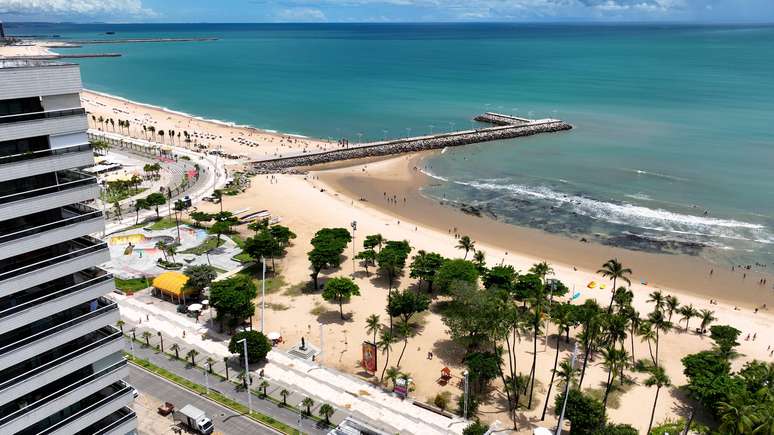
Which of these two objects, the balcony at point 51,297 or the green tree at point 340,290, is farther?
the green tree at point 340,290

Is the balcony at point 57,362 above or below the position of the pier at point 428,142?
above

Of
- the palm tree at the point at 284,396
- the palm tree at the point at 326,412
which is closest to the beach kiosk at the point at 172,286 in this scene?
the palm tree at the point at 284,396

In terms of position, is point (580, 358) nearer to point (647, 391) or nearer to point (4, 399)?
point (647, 391)

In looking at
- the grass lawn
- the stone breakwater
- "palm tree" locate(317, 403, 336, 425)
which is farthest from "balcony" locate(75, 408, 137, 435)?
the stone breakwater

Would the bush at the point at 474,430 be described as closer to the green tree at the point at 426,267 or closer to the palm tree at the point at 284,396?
the palm tree at the point at 284,396

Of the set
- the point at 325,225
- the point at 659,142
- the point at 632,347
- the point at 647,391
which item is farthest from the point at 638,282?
the point at 659,142

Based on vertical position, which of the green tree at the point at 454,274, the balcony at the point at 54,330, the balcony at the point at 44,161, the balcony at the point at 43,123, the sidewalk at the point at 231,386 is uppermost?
the balcony at the point at 43,123

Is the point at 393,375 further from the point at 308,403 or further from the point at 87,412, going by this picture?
the point at 87,412
